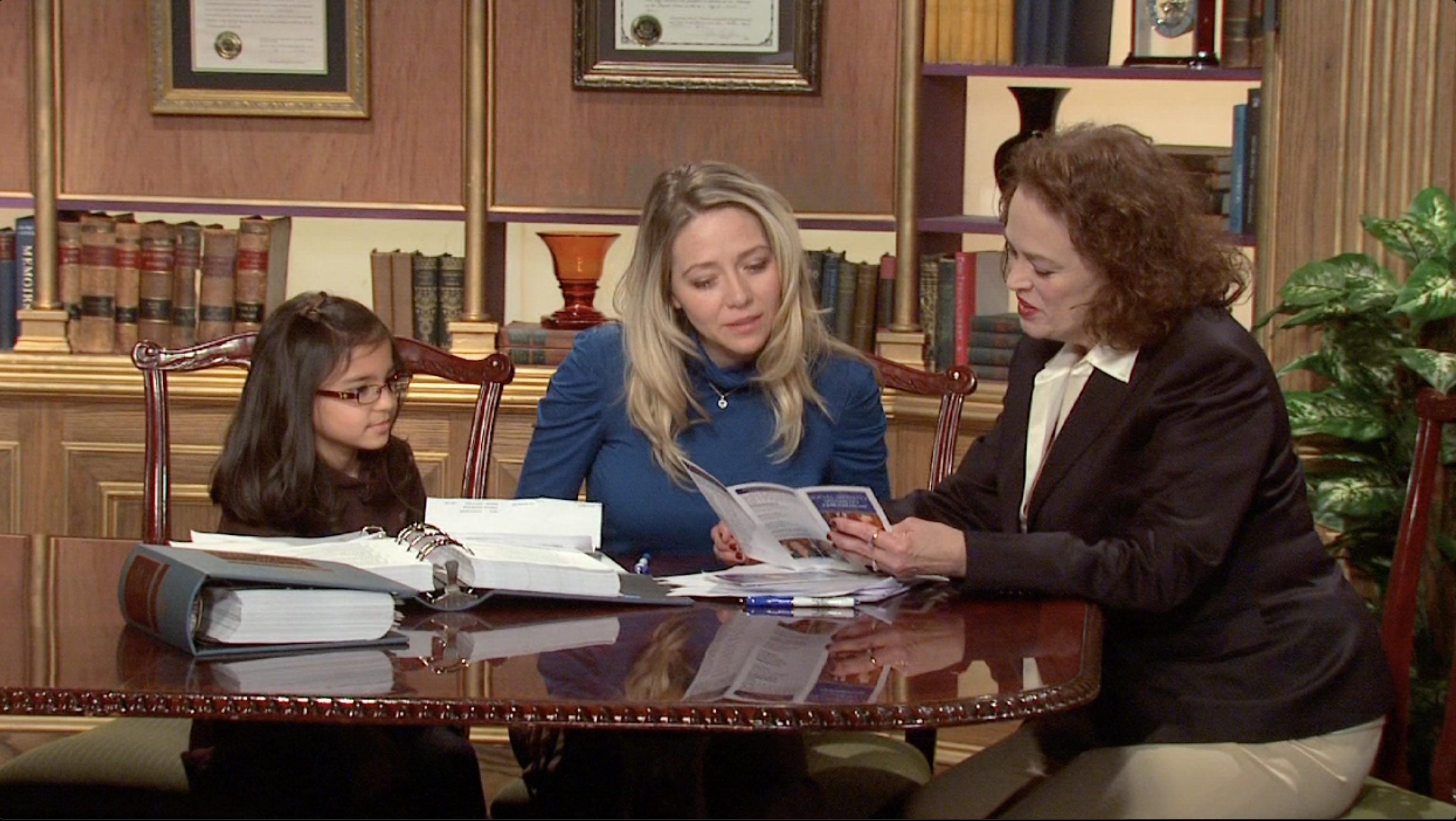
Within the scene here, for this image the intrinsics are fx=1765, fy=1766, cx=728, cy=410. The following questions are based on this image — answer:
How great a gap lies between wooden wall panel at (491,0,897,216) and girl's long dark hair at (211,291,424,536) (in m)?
1.23

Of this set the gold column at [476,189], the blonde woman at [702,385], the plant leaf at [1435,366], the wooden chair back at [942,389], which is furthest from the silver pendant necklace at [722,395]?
the gold column at [476,189]

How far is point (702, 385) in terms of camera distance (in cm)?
267

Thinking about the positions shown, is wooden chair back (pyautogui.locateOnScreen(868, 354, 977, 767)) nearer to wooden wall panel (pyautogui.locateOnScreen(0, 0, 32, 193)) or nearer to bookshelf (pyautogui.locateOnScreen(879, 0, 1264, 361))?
bookshelf (pyautogui.locateOnScreen(879, 0, 1264, 361))

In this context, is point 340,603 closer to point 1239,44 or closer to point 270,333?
point 270,333

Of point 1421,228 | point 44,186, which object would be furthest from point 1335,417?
point 44,186

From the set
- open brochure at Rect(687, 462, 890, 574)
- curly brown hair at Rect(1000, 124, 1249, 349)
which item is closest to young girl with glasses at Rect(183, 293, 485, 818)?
open brochure at Rect(687, 462, 890, 574)

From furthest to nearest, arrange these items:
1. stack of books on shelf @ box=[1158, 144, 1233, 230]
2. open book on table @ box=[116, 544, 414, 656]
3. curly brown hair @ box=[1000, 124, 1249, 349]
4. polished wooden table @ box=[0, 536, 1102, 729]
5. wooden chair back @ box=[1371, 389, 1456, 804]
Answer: stack of books on shelf @ box=[1158, 144, 1233, 230] < wooden chair back @ box=[1371, 389, 1456, 804] < curly brown hair @ box=[1000, 124, 1249, 349] < open book on table @ box=[116, 544, 414, 656] < polished wooden table @ box=[0, 536, 1102, 729]

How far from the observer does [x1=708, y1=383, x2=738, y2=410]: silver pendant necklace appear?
265 cm

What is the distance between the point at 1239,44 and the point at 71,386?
8.51ft

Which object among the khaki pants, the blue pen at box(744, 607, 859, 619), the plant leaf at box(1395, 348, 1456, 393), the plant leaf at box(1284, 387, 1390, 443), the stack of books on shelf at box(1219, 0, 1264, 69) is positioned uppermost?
the stack of books on shelf at box(1219, 0, 1264, 69)

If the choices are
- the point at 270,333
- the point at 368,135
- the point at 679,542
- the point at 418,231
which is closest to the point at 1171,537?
the point at 679,542

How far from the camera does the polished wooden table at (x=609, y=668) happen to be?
1.58 m

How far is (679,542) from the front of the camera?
259 centimetres

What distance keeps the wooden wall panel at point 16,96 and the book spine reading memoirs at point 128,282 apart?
0.26 m
